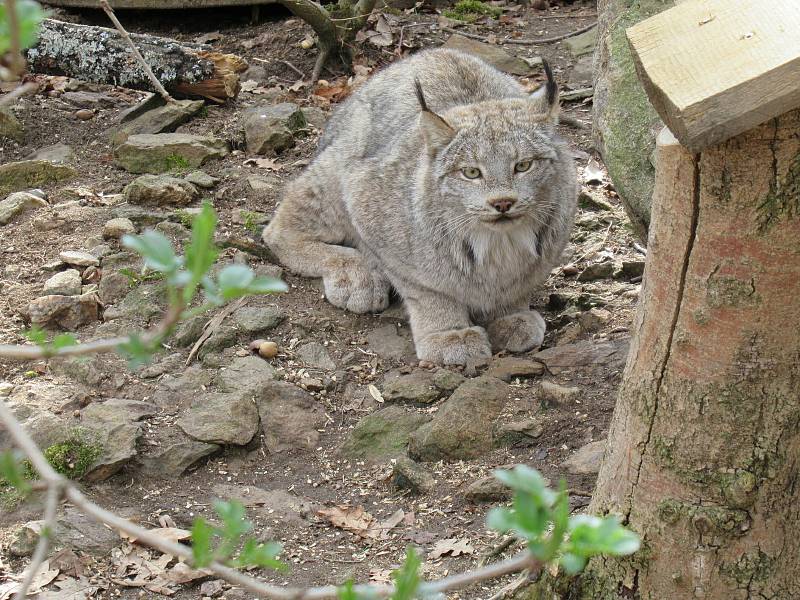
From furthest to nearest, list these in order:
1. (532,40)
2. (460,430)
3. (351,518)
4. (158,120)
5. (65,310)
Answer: (532,40)
(158,120)
(65,310)
(460,430)
(351,518)

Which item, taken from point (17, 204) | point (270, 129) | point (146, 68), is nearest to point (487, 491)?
point (17, 204)

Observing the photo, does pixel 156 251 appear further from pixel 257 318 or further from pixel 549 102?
pixel 257 318

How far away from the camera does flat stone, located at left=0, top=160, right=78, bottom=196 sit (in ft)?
21.2

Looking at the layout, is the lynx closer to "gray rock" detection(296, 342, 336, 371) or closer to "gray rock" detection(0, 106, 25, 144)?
"gray rock" detection(296, 342, 336, 371)

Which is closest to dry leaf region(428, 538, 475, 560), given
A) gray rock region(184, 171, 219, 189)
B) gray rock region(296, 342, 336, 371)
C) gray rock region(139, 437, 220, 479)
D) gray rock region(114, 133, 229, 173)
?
gray rock region(139, 437, 220, 479)

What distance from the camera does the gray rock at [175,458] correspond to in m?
4.16

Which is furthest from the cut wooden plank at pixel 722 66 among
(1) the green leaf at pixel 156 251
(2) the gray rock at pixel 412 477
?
(2) the gray rock at pixel 412 477

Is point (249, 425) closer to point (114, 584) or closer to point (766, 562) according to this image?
point (114, 584)

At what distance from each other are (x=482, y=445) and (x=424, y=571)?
0.77 metres

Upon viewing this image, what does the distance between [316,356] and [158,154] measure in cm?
233

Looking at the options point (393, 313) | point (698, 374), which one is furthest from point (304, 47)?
point (698, 374)

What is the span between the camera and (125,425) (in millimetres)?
4223

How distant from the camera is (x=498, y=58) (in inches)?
322

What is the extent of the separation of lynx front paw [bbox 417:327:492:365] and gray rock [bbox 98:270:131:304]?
5.10 ft
